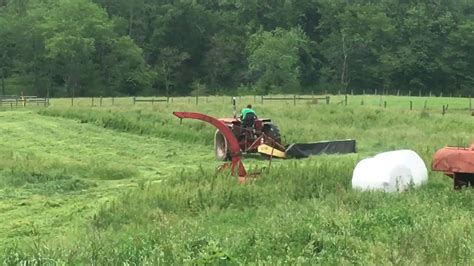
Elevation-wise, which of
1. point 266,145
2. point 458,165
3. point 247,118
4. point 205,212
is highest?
point 247,118

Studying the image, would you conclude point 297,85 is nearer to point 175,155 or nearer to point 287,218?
point 175,155

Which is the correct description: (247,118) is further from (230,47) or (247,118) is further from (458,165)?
(230,47)

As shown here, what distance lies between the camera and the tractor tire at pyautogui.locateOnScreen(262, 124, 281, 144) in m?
18.5

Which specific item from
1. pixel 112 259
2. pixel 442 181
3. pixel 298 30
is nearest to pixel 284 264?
pixel 112 259

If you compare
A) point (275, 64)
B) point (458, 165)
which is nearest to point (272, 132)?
point (458, 165)

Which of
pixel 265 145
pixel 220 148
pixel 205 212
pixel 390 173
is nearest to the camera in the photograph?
pixel 205 212

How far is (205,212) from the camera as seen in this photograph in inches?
394

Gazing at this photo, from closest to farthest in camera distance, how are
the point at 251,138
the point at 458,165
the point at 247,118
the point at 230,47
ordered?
the point at 458,165
the point at 251,138
the point at 247,118
the point at 230,47

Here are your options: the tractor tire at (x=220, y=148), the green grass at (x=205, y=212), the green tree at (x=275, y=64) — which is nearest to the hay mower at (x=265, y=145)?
the tractor tire at (x=220, y=148)

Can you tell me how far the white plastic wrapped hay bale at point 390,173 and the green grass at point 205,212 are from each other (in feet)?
1.02

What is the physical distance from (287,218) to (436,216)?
1891mm

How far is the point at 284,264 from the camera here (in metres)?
6.20

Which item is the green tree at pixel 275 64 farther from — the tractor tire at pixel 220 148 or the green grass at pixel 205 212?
the green grass at pixel 205 212

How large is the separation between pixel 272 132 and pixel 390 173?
7841mm
